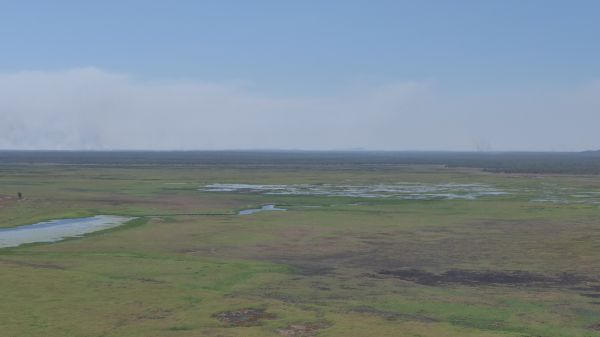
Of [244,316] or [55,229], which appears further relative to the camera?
[55,229]

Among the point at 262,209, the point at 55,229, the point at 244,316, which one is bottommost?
the point at 244,316

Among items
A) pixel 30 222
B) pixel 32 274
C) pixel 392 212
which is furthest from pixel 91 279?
pixel 392 212

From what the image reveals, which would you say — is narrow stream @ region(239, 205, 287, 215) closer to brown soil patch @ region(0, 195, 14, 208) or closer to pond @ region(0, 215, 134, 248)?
pond @ region(0, 215, 134, 248)

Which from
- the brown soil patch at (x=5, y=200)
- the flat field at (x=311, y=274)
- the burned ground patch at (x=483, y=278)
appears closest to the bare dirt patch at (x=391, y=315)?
the flat field at (x=311, y=274)

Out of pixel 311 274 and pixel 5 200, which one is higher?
pixel 5 200

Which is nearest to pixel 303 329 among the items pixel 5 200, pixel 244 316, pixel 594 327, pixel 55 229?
pixel 244 316

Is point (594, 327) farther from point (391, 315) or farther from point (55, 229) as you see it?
point (55, 229)

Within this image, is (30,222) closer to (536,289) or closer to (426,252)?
(426,252)
